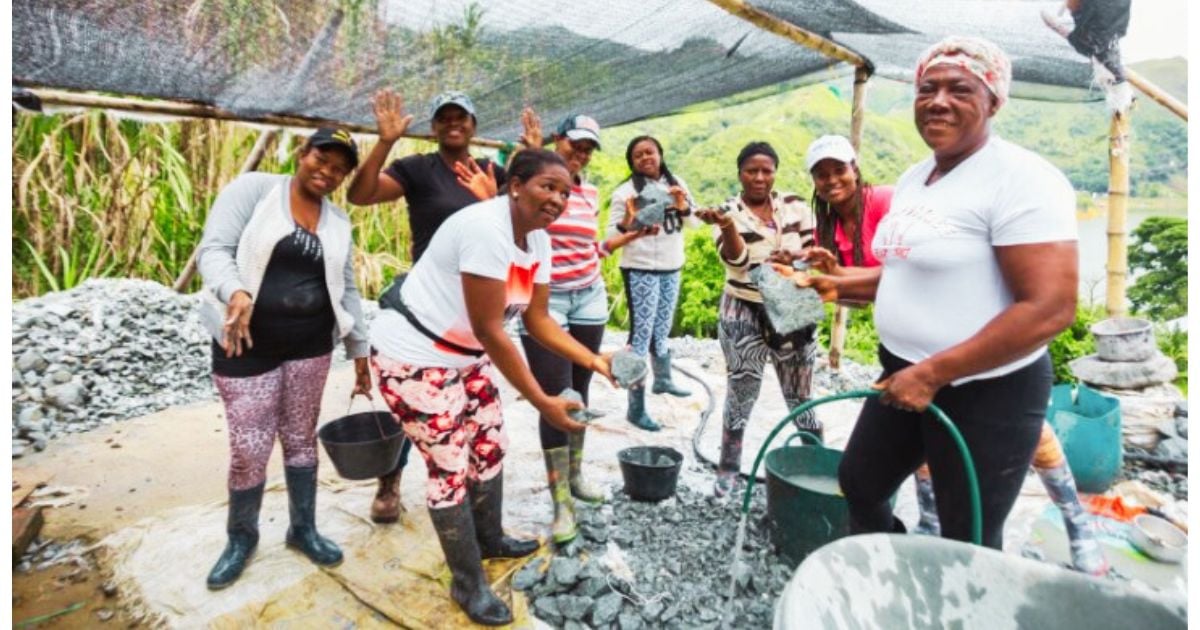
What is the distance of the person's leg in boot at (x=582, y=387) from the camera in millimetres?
2900

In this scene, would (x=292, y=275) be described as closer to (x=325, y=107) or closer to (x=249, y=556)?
(x=249, y=556)

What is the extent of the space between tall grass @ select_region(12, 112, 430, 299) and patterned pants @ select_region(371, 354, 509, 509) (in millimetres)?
5237

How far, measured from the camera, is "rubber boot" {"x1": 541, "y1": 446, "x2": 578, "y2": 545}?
2.62 m

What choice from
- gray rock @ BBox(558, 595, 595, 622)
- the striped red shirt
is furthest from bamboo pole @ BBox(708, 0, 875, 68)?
gray rock @ BBox(558, 595, 595, 622)

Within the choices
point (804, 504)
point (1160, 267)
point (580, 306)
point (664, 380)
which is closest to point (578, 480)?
point (580, 306)

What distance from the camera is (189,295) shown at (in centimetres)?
580

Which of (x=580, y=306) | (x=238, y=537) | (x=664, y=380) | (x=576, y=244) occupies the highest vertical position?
(x=576, y=244)

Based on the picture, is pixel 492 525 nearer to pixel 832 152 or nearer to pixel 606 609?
pixel 606 609

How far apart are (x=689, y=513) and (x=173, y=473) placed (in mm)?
2711

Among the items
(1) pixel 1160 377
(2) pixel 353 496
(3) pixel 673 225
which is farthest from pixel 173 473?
(1) pixel 1160 377

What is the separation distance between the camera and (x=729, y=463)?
10.0ft

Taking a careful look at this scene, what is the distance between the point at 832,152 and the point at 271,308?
208cm

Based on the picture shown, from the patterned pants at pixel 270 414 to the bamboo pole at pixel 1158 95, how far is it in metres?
4.80

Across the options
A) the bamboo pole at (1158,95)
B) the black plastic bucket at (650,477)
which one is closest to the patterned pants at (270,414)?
the black plastic bucket at (650,477)
